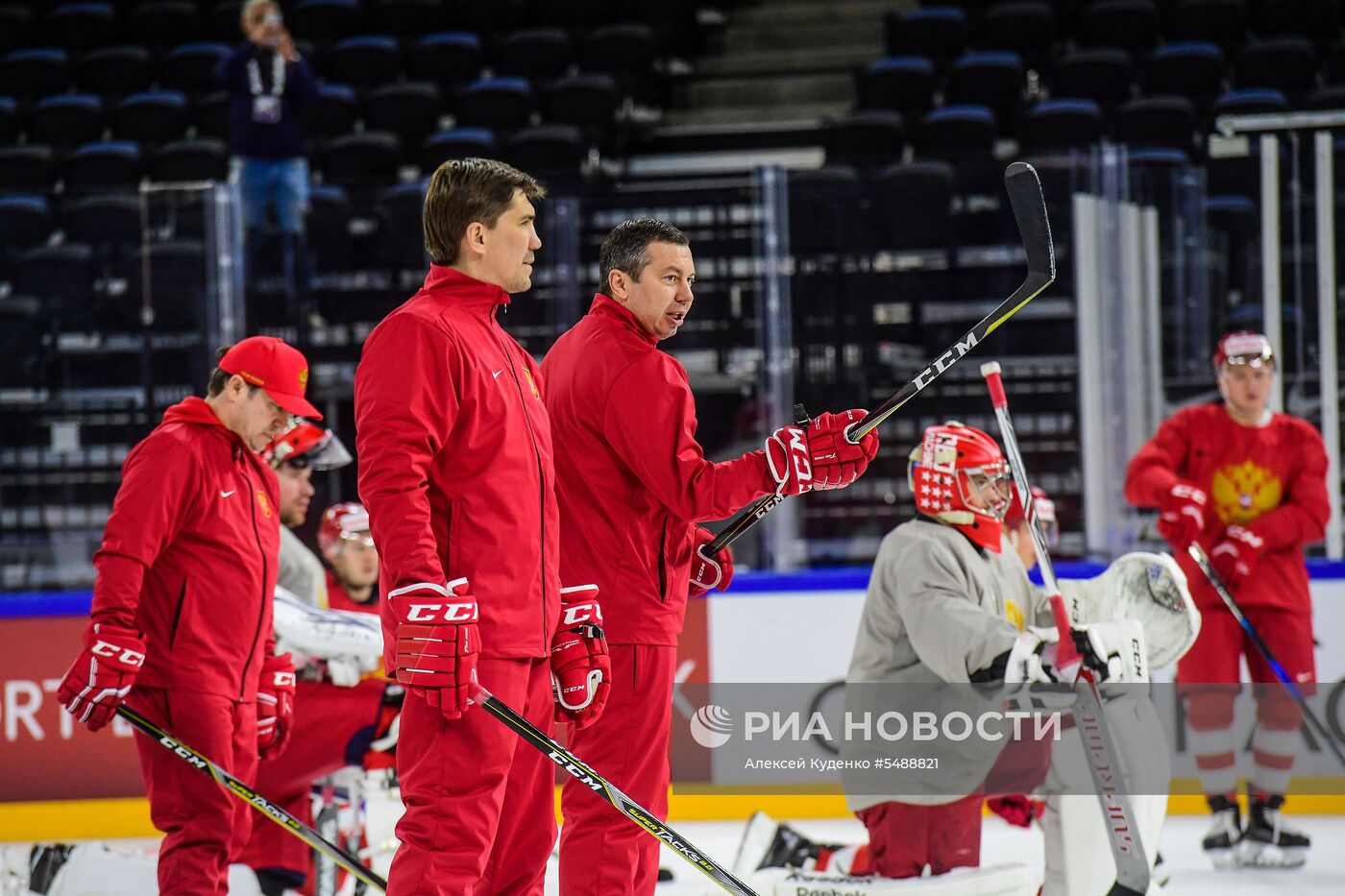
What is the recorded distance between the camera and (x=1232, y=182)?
5621 millimetres

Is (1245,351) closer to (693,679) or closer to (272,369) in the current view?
(693,679)

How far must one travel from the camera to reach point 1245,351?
16.3ft

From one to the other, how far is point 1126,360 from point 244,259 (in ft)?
10.4

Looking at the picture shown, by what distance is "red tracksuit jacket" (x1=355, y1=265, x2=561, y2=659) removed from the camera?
2.41m

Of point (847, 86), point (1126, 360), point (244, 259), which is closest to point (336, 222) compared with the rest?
point (244, 259)

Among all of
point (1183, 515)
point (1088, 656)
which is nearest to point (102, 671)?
point (1088, 656)

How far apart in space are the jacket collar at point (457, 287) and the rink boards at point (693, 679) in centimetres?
292

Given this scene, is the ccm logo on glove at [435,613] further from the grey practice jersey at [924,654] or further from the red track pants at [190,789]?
the grey practice jersey at [924,654]

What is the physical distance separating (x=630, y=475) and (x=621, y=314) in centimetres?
31

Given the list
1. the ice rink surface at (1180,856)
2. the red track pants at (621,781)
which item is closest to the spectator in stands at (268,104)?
the ice rink surface at (1180,856)

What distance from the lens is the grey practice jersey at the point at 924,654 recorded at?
10.8ft

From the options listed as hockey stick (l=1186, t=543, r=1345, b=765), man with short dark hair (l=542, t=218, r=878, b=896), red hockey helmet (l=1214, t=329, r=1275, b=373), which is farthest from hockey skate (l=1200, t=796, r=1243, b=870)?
man with short dark hair (l=542, t=218, r=878, b=896)

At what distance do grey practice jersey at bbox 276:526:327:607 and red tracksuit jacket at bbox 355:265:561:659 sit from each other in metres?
2.00

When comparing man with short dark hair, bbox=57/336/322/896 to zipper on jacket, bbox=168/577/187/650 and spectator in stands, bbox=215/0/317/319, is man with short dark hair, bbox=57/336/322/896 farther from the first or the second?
spectator in stands, bbox=215/0/317/319
